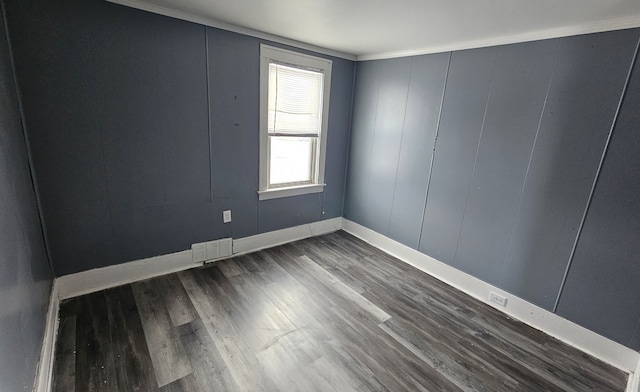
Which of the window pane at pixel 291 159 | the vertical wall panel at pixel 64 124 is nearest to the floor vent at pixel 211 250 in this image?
the vertical wall panel at pixel 64 124

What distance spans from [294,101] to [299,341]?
2.49 metres

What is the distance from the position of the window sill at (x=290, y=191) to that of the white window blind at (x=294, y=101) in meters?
0.65

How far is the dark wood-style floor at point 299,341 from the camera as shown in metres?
1.74

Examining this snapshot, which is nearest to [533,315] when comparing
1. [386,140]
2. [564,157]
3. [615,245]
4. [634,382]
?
[634,382]

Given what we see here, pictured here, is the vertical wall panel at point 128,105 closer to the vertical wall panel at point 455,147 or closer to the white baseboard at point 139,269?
the white baseboard at point 139,269

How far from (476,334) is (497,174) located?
1371mm

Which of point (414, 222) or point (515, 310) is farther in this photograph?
point (414, 222)

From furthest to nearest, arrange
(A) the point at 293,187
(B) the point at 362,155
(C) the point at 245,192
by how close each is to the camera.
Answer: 1. (B) the point at 362,155
2. (A) the point at 293,187
3. (C) the point at 245,192

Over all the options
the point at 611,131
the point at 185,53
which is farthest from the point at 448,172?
the point at 185,53

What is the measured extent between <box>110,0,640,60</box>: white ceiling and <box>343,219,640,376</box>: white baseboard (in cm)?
214

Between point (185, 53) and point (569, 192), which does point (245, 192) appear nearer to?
point (185, 53)

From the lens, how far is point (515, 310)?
250cm

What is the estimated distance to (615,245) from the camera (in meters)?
2.00

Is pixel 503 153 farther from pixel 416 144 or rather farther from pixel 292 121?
pixel 292 121
